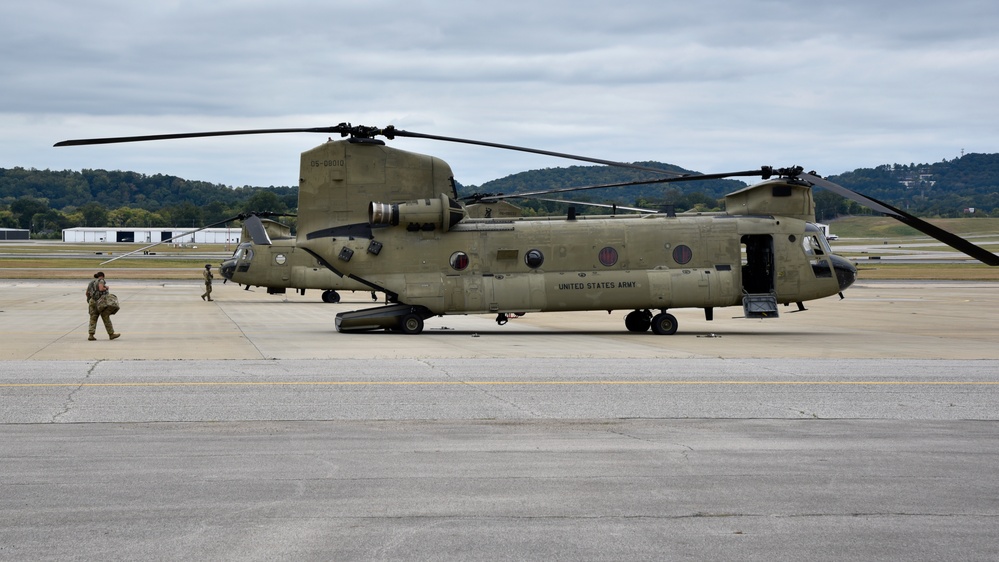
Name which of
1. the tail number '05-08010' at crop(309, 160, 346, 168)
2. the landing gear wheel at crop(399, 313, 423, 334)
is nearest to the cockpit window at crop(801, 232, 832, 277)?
the landing gear wheel at crop(399, 313, 423, 334)

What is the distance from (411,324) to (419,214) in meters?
2.57

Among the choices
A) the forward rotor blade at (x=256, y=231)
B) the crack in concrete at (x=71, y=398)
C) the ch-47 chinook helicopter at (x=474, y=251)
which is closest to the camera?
the crack in concrete at (x=71, y=398)

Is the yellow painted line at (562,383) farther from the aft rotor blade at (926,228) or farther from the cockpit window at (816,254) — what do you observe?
the cockpit window at (816,254)

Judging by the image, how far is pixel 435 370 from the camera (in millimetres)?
14562

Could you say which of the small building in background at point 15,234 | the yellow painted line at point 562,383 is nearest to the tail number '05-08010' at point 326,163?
the yellow painted line at point 562,383

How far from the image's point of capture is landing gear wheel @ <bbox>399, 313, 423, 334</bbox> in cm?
2280

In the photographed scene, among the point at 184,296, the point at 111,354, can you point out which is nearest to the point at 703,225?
the point at 111,354

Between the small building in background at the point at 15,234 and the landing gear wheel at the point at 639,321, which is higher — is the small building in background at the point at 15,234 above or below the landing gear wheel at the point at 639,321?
above

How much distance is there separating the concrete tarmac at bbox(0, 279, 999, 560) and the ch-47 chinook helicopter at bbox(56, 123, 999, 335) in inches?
198

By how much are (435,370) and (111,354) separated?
639cm

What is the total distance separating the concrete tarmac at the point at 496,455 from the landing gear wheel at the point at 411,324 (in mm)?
4869

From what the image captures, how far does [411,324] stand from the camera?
22.8 meters

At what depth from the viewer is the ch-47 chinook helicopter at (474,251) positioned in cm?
2278

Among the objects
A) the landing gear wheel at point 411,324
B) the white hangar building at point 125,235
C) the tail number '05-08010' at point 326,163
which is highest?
the white hangar building at point 125,235
